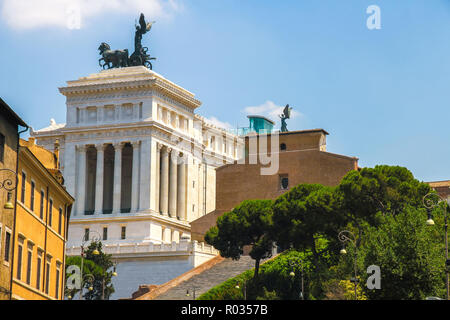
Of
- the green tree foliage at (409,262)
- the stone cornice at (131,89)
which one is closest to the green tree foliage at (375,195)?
the green tree foliage at (409,262)

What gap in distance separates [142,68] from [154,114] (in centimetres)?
630

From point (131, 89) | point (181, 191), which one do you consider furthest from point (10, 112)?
point (181, 191)

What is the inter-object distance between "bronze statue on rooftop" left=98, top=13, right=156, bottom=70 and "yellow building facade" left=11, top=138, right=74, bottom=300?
55.5 m

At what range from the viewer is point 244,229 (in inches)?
3022

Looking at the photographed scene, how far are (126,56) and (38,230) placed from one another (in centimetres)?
6610

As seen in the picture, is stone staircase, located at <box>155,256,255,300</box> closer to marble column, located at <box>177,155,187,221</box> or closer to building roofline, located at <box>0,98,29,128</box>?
marble column, located at <box>177,155,187,221</box>

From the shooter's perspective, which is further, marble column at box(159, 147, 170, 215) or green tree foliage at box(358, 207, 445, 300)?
marble column at box(159, 147, 170, 215)

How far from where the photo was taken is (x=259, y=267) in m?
75.9

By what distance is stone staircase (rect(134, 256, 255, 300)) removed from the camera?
246 ft

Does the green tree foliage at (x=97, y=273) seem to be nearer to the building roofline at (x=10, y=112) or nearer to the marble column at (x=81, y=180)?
the marble column at (x=81, y=180)

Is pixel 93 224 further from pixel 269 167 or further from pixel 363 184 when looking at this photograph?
pixel 363 184

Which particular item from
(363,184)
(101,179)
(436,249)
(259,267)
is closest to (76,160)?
(101,179)

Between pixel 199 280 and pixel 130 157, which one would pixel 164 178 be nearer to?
pixel 130 157

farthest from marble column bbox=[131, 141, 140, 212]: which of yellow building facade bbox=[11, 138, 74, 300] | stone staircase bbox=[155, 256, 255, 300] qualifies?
yellow building facade bbox=[11, 138, 74, 300]
